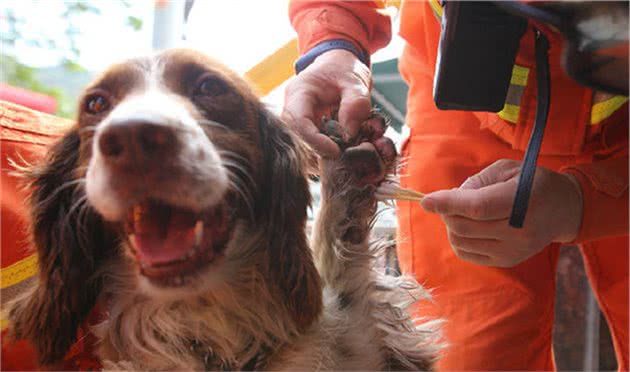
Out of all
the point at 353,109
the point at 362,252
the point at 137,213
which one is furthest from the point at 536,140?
the point at 137,213

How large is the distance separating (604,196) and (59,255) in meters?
1.48

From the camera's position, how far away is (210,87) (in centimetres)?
179

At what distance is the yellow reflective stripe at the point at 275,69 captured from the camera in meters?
2.32

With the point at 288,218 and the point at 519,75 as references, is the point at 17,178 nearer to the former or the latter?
the point at 288,218

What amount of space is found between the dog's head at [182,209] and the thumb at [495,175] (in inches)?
19.9

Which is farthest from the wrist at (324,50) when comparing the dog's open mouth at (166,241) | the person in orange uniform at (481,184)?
the dog's open mouth at (166,241)

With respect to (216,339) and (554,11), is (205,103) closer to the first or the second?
(216,339)

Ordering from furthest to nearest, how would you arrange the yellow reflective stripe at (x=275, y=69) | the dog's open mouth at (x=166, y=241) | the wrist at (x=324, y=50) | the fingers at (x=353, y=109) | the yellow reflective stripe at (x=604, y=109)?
the yellow reflective stripe at (x=275, y=69) < the wrist at (x=324, y=50) < the fingers at (x=353, y=109) < the dog's open mouth at (x=166, y=241) < the yellow reflective stripe at (x=604, y=109)

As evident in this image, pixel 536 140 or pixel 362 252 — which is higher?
pixel 536 140

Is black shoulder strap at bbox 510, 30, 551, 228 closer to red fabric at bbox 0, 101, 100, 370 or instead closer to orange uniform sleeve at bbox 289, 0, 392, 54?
orange uniform sleeve at bbox 289, 0, 392, 54

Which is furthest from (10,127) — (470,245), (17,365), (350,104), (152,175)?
(470,245)

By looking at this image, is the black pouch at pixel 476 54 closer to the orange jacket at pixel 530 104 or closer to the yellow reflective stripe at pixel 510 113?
the orange jacket at pixel 530 104

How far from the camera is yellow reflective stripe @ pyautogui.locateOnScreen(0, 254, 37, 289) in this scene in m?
2.02

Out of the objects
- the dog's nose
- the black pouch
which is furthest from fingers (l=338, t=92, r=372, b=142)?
the dog's nose
